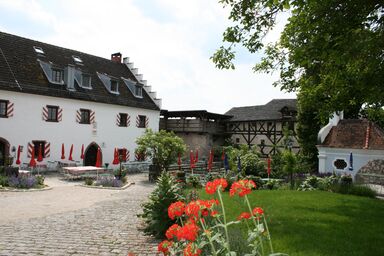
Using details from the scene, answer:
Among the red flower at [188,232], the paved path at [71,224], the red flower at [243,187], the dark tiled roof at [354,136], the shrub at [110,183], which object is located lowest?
the paved path at [71,224]

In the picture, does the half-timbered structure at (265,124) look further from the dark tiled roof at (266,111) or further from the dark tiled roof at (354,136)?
the dark tiled roof at (354,136)

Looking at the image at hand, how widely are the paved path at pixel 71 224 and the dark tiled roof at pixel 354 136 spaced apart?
15.5 meters

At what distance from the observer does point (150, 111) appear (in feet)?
106

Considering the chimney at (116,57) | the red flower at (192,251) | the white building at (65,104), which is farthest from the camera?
the chimney at (116,57)

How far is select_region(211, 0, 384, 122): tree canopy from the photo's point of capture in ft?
26.4

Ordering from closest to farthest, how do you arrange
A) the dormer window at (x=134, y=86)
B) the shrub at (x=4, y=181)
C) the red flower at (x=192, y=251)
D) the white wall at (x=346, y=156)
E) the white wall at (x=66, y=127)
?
the red flower at (x=192, y=251), the shrub at (x=4, y=181), the white wall at (x=346, y=156), the white wall at (x=66, y=127), the dormer window at (x=134, y=86)

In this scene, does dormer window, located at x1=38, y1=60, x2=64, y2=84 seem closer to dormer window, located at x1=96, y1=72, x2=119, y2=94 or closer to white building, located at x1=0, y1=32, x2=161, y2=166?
white building, located at x1=0, y1=32, x2=161, y2=166

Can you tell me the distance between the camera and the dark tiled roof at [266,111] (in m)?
36.2

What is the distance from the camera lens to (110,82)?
29547mm

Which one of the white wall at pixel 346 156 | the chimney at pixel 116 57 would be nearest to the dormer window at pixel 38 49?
the chimney at pixel 116 57

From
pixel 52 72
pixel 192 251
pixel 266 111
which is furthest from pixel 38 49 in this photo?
pixel 192 251

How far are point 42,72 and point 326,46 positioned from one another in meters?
22.3

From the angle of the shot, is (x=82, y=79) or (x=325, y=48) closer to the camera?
(x=325, y=48)

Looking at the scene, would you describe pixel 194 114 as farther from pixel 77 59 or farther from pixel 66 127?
pixel 66 127
